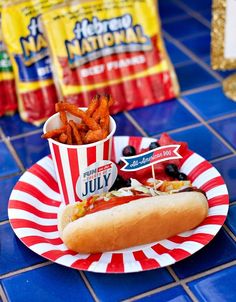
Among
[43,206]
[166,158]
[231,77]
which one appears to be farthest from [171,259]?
[231,77]

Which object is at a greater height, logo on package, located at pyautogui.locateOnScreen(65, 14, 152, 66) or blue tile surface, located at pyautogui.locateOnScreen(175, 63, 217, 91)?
logo on package, located at pyautogui.locateOnScreen(65, 14, 152, 66)

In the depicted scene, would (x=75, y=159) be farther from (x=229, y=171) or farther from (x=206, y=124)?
(x=206, y=124)

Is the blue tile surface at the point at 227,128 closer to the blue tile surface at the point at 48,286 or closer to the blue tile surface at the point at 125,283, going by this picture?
the blue tile surface at the point at 125,283

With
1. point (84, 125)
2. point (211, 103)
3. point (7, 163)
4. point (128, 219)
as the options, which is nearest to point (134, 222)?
point (128, 219)

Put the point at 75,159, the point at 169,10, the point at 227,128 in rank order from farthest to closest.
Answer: the point at 169,10 < the point at 227,128 < the point at 75,159

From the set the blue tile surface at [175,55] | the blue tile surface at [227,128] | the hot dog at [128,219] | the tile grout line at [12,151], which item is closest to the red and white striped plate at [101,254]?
the hot dog at [128,219]

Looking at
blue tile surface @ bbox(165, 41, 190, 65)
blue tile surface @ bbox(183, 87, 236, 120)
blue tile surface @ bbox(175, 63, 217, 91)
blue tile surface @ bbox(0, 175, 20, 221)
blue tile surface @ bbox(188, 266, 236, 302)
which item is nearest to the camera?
blue tile surface @ bbox(188, 266, 236, 302)

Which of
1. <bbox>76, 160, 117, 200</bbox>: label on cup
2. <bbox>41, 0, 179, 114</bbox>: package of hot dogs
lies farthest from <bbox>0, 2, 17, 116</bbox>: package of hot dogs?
<bbox>76, 160, 117, 200</bbox>: label on cup

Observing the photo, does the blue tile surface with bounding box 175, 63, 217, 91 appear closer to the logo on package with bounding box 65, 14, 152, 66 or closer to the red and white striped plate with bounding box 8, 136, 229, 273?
the logo on package with bounding box 65, 14, 152, 66
